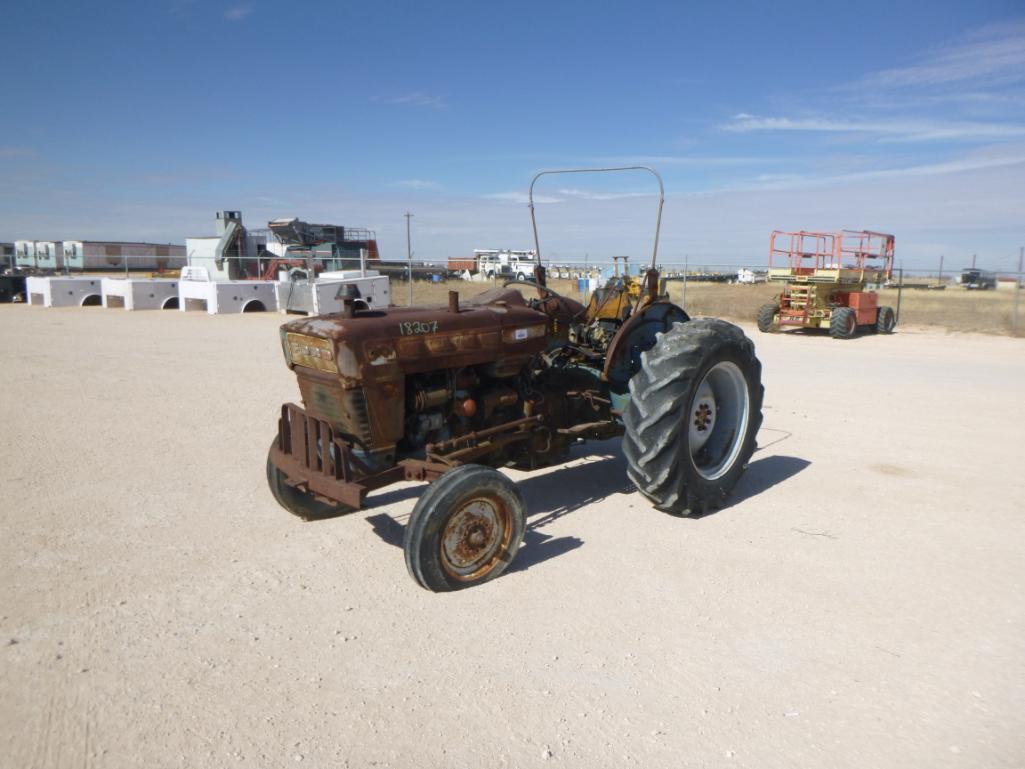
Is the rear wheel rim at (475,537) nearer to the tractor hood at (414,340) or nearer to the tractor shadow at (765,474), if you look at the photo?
the tractor hood at (414,340)

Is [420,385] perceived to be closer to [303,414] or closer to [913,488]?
[303,414]

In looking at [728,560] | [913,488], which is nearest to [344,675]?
[728,560]

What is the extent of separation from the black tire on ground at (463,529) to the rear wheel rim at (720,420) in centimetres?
185

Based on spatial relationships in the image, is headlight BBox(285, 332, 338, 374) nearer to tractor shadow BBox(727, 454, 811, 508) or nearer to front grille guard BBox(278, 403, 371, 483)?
front grille guard BBox(278, 403, 371, 483)

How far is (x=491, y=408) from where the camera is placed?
4664 mm

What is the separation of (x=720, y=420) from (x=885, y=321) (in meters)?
15.2

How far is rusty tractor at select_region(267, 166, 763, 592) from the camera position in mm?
3951

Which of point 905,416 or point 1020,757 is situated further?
point 905,416

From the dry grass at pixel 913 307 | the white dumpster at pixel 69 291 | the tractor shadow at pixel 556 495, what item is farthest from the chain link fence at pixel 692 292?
the tractor shadow at pixel 556 495

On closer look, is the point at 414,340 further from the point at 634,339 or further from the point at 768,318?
the point at 768,318

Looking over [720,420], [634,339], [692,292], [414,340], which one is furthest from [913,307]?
[414,340]

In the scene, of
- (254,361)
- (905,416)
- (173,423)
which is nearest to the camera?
(173,423)

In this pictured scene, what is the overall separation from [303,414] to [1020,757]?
12.0 ft

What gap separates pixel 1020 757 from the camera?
2633 mm
